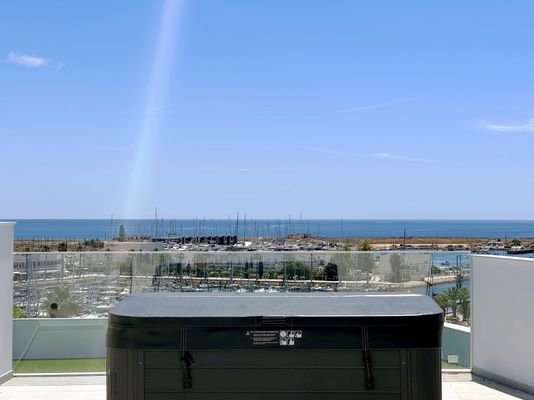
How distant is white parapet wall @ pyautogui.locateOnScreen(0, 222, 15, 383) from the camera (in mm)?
4152

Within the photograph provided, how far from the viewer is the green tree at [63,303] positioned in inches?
182

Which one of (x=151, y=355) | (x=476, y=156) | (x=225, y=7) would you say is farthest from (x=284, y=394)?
(x=476, y=156)

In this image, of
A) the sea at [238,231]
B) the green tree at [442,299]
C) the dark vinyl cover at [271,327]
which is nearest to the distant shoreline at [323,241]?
the green tree at [442,299]

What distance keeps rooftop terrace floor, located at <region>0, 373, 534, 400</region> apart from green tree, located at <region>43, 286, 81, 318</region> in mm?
494

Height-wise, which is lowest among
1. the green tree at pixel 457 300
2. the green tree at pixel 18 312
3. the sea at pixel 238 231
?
the sea at pixel 238 231

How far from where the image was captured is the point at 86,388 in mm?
4117

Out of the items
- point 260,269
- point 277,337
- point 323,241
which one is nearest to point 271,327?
point 277,337

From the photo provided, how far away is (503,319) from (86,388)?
3.06 metres

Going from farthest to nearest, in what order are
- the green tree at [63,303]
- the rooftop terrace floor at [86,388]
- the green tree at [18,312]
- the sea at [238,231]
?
the sea at [238,231]
the green tree at [63,303]
the green tree at [18,312]
the rooftop terrace floor at [86,388]

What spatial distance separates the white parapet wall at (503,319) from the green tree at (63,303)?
3.18 meters

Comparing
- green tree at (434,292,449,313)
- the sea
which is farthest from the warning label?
the sea

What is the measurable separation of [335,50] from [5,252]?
29.2 feet

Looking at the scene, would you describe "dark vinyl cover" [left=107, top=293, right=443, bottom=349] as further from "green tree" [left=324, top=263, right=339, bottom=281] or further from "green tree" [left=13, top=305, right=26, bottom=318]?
"green tree" [left=13, top=305, right=26, bottom=318]

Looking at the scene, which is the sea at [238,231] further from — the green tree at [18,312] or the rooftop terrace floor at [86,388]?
the rooftop terrace floor at [86,388]
